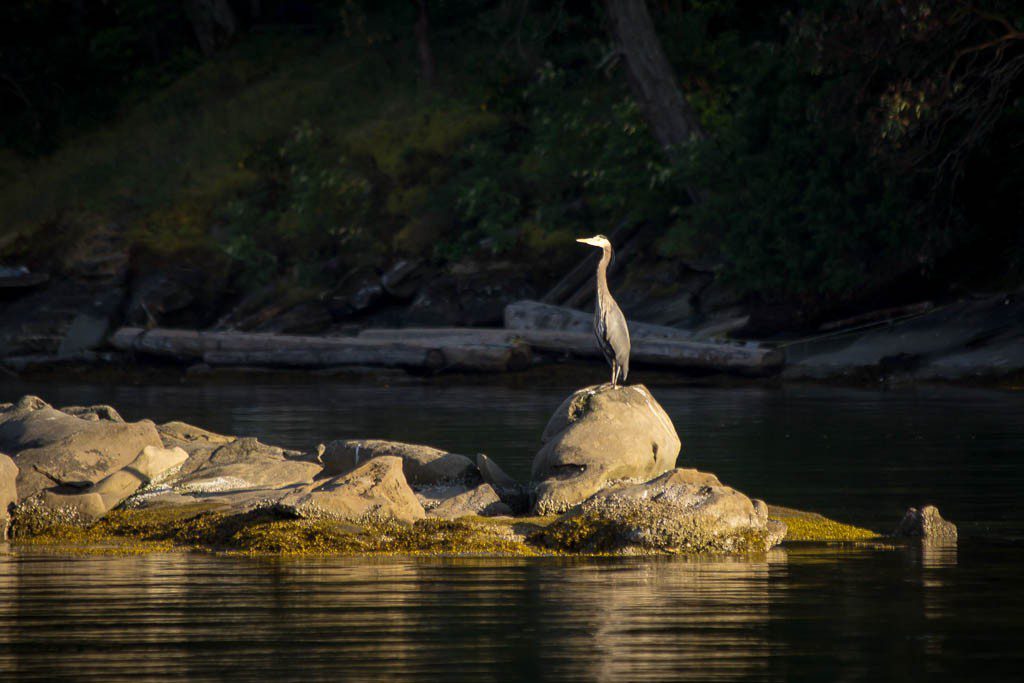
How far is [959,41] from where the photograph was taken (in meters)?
24.4

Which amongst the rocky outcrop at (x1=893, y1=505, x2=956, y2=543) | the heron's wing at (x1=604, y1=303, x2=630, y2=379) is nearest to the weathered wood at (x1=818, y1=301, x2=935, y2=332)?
the heron's wing at (x1=604, y1=303, x2=630, y2=379)

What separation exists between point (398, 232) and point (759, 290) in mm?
9771

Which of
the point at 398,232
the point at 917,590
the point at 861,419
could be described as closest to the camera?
the point at 917,590

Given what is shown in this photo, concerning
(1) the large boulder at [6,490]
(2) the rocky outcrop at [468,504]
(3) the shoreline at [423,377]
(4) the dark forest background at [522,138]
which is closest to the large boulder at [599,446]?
(2) the rocky outcrop at [468,504]

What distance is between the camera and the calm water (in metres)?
7.48

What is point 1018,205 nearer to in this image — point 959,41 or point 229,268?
point 959,41

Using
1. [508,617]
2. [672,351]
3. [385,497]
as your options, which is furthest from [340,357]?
[508,617]

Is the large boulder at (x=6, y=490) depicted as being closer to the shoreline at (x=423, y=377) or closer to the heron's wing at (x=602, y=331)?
the heron's wing at (x=602, y=331)

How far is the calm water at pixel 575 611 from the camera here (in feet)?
24.5

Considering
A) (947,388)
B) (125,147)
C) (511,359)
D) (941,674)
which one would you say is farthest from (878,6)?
(125,147)

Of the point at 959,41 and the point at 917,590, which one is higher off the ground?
the point at 959,41

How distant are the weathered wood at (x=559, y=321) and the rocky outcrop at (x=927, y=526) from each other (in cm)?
1632

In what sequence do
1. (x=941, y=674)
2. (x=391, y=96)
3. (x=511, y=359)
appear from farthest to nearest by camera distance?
(x=391, y=96) < (x=511, y=359) < (x=941, y=674)

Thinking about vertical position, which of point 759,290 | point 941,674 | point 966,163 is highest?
point 966,163
